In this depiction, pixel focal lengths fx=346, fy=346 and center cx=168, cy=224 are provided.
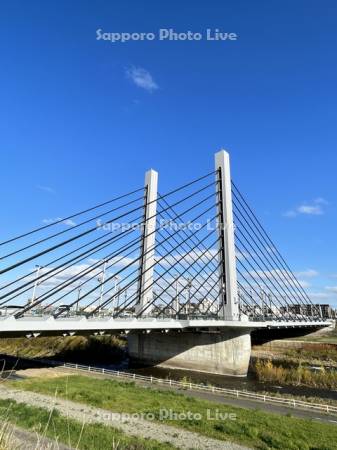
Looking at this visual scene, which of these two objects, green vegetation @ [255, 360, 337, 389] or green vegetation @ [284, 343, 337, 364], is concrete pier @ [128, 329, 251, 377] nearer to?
green vegetation @ [255, 360, 337, 389]

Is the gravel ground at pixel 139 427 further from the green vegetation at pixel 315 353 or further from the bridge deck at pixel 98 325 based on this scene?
the green vegetation at pixel 315 353

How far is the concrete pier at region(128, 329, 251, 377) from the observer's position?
137ft

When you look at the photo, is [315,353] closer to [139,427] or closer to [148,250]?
[148,250]

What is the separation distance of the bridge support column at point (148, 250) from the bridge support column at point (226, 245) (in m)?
9.22

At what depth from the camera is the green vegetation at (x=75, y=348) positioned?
55438 mm

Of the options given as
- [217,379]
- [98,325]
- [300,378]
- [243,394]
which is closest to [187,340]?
[217,379]

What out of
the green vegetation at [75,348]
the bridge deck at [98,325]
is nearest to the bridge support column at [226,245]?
the bridge deck at [98,325]

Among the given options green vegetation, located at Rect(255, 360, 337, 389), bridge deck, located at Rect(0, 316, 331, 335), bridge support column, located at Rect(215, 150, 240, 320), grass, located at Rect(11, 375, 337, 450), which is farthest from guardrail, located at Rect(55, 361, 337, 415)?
bridge support column, located at Rect(215, 150, 240, 320)

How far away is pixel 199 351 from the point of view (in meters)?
44.5

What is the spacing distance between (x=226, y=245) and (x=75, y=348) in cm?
3347

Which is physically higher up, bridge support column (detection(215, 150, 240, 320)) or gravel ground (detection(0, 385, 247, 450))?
bridge support column (detection(215, 150, 240, 320))

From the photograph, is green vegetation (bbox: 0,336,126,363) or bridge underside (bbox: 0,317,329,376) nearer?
bridge underside (bbox: 0,317,329,376)

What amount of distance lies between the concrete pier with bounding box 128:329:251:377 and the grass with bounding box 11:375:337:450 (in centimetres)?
1618

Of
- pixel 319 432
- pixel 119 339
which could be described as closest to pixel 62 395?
pixel 319 432
